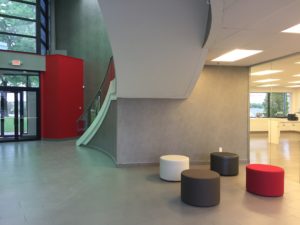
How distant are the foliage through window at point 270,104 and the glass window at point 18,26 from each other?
11.4 m

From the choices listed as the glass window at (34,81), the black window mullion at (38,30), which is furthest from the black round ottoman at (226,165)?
the black window mullion at (38,30)

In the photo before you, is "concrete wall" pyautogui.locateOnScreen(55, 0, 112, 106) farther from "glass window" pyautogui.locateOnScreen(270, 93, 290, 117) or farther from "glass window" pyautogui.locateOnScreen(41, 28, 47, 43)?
"glass window" pyautogui.locateOnScreen(270, 93, 290, 117)

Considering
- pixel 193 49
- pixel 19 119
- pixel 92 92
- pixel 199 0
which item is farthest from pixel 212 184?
pixel 92 92

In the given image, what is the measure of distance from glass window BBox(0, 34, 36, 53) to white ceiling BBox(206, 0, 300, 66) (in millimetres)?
10552

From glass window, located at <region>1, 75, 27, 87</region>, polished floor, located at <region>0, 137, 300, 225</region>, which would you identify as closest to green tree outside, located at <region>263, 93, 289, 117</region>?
polished floor, located at <region>0, 137, 300, 225</region>

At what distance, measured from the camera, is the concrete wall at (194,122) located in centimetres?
722

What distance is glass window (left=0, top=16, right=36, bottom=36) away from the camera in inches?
493

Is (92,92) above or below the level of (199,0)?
below

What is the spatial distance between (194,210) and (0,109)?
1091 centimetres

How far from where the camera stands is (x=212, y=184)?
435cm

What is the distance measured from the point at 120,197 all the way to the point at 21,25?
11822mm

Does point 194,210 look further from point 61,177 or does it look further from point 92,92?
point 92,92

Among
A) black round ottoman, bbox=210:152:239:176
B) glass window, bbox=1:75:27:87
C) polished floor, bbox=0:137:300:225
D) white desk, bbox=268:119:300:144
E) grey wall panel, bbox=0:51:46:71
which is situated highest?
grey wall panel, bbox=0:51:46:71

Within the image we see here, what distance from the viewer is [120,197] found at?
4.80m
